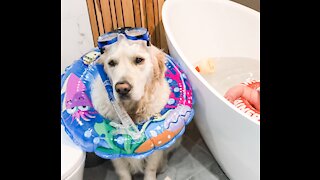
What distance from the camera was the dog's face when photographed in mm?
1354

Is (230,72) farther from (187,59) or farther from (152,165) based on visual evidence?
(152,165)

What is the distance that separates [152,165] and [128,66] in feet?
2.09

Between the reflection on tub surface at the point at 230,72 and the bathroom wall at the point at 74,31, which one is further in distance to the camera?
the reflection on tub surface at the point at 230,72

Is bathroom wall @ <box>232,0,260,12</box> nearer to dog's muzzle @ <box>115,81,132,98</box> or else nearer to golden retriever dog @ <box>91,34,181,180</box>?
golden retriever dog @ <box>91,34,181,180</box>

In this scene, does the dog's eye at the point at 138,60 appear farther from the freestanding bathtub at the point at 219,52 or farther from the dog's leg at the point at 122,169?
the dog's leg at the point at 122,169

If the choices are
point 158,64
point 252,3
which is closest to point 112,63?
point 158,64

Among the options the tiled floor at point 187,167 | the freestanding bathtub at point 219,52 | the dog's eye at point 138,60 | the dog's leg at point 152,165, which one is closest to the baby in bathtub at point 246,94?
the freestanding bathtub at point 219,52

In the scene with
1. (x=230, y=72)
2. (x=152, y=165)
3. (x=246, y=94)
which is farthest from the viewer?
(x=230, y=72)

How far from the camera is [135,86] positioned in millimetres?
1373

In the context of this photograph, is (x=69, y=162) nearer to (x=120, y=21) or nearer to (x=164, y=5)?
(x=120, y=21)

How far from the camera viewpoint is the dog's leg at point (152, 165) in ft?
5.68

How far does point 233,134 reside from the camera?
5.04ft

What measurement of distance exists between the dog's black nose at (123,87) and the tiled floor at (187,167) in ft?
2.42

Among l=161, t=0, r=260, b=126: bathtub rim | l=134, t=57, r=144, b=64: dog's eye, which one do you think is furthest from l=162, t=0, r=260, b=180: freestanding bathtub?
l=134, t=57, r=144, b=64: dog's eye
